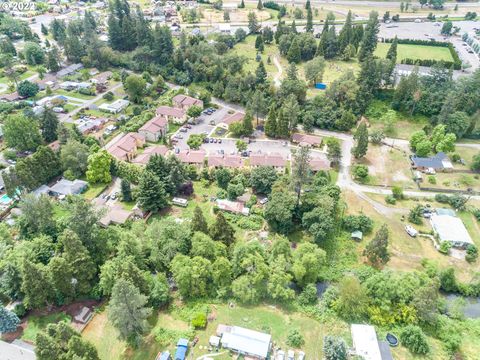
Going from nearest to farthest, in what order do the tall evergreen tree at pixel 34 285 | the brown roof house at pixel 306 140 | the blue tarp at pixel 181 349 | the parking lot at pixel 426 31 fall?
1. the blue tarp at pixel 181 349
2. the tall evergreen tree at pixel 34 285
3. the brown roof house at pixel 306 140
4. the parking lot at pixel 426 31

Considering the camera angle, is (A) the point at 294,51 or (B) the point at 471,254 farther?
(A) the point at 294,51

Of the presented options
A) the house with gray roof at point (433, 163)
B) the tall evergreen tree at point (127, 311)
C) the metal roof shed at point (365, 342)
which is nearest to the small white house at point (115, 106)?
the tall evergreen tree at point (127, 311)

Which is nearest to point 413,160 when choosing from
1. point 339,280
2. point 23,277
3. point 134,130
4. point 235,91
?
point 339,280

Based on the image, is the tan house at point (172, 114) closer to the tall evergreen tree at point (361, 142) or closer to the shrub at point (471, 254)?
the tall evergreen tree at point (361, 142)

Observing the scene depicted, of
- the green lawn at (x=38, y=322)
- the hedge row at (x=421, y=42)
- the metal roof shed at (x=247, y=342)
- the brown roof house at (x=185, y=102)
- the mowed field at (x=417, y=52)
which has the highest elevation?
the hedge row at (x=421, y=42)

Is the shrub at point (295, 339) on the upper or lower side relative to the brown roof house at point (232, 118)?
lower

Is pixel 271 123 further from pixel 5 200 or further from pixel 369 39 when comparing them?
pixel 5 200

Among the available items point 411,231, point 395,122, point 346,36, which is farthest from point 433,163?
point 346,36
